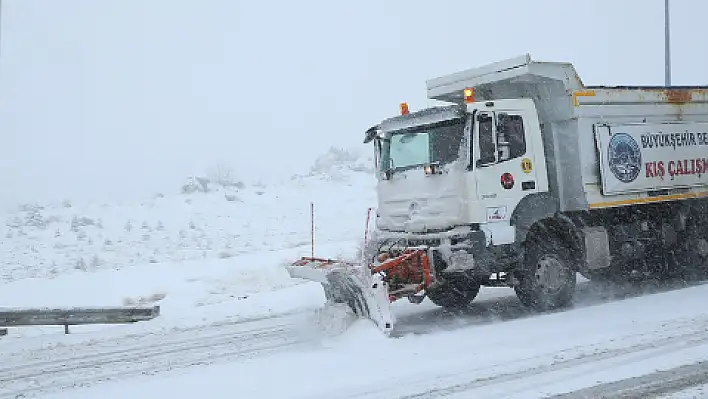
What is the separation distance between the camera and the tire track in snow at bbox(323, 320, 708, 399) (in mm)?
6047

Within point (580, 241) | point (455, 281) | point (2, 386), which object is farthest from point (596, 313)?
point (2, 386)

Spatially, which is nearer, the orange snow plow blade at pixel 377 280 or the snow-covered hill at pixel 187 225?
the orange snow plow blade at pixel 377 280

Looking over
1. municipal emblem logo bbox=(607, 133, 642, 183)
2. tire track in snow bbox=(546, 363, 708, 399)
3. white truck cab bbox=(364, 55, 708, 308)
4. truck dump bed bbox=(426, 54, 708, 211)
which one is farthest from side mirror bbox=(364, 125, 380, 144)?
tire track in snow bbox=(546, 363, 708, 399)

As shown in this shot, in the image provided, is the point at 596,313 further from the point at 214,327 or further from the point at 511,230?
the point at 214,327

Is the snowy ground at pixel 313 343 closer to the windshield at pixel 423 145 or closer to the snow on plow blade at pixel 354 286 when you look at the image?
the snow on plow blade at pixel 354 286

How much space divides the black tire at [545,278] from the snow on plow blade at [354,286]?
2.33 m

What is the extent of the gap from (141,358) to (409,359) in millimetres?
3084

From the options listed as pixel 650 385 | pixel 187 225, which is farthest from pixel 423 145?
pixel 187 225

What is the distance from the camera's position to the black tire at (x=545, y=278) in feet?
32.2

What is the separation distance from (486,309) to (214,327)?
13.3 feet

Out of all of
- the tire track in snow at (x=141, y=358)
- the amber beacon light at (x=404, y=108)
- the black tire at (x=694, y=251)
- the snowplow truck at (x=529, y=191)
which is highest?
the amber beacon light at (x=404, y=108)

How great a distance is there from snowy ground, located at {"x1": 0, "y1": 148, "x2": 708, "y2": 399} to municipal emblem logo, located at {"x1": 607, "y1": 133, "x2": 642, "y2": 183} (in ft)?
6.16

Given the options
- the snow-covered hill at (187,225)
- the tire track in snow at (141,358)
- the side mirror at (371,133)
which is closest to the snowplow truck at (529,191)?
the side mirror at (371,133)

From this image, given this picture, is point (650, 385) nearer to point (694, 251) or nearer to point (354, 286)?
point (354, 286)
